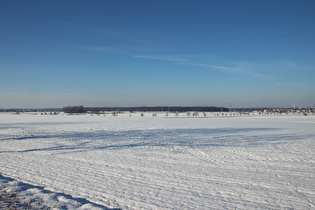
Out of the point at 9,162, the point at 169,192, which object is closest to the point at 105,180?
the point at 169,192

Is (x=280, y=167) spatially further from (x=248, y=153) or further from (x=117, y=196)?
(x=117, y=196)

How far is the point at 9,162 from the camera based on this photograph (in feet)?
29.9

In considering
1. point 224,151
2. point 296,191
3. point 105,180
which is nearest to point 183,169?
point 105,180

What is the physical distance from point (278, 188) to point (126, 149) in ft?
26.0

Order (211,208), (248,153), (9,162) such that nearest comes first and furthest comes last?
(211,208) < (9,162) < (248,153)

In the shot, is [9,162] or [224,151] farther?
[224,151]

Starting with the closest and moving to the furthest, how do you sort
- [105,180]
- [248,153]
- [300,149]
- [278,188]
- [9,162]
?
[278,188], [105,180], [9,162], [248,153], [300,149]

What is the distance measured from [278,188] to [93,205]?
5037mm

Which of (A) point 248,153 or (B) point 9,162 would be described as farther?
(A) point 248,153

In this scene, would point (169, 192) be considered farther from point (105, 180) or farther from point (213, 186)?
point (105, 180)

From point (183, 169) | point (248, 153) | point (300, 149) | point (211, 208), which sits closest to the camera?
point (211, 208)

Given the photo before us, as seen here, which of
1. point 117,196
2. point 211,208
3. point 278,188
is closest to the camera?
point 211,208

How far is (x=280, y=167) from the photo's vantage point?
27.1 feet

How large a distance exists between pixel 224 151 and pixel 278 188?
536cm
